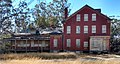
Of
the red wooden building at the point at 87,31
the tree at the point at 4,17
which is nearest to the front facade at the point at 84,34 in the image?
the red wooden building at the point at 87,31

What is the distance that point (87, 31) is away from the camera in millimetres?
58750

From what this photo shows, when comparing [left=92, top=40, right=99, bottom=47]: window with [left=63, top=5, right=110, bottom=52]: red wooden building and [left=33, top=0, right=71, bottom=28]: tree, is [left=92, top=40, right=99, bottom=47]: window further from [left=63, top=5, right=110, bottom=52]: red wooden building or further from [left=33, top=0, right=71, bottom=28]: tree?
[left=33, top=0, right=71, bottom=28]: tree

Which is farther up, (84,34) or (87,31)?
(87,31)

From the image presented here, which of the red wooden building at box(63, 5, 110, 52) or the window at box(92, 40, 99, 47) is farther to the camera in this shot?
the window at box(92, 40, 99, 47)

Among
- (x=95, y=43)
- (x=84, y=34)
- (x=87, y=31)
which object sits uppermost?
(x=87, y=31)

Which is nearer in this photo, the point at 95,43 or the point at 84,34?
the point at 95,43

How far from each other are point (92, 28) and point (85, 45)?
3.70 metres

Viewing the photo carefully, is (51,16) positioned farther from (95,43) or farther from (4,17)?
(4,17)

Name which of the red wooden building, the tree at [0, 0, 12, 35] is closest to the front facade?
the red wooden building

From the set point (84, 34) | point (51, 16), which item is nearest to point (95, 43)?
point (84, 34)

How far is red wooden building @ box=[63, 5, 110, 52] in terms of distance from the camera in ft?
189

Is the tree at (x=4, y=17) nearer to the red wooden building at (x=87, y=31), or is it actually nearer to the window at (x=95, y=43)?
the red wooden building at (x=87, y=31)

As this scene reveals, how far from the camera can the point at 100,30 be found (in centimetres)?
5794

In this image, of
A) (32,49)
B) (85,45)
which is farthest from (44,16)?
(85,45)
